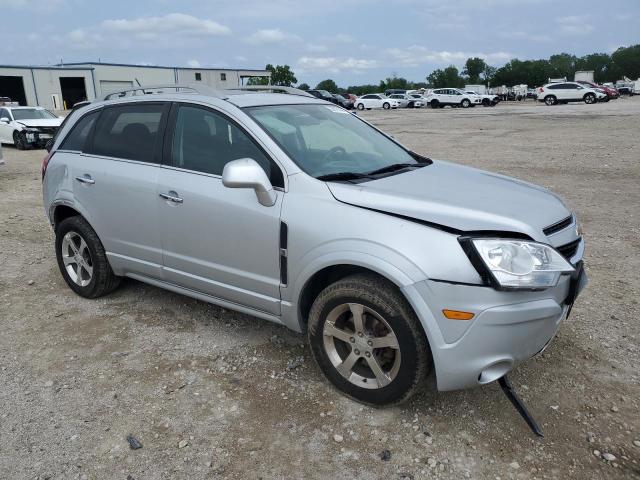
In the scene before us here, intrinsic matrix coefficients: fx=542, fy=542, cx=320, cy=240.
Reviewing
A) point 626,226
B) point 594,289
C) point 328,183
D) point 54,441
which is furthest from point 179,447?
point 626,226

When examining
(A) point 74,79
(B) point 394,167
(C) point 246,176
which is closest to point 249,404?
(C) point 246,176

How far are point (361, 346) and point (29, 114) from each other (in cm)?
1863

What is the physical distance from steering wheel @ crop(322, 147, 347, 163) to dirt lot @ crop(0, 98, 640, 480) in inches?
53.1

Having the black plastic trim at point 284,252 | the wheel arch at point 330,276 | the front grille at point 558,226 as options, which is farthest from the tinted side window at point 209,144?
the front grille at point 558,226

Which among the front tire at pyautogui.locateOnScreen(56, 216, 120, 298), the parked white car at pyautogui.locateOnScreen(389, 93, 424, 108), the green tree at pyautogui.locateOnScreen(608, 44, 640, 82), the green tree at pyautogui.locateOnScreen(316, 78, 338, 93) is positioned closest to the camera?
the front tire at pyautogui.locateOnScreen(56, 216, 120, 298)

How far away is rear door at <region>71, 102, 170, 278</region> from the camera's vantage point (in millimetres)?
3998

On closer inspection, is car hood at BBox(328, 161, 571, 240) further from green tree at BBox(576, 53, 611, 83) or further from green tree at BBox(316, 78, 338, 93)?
green tree at BBox(576, 53, 611, 83)

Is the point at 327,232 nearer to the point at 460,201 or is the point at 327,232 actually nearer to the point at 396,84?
the point at 460,201

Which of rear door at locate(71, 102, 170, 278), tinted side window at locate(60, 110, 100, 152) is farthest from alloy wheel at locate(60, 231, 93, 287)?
tinted side window at locate(60, 110, 100, 152)

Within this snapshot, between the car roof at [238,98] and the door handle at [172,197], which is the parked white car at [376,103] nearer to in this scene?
the car roof at [238,98]

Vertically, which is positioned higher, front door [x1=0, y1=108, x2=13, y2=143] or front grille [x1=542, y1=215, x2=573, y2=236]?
front grille [x1=542, y1=215, x2=573, y2=236]

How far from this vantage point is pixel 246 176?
3074mm

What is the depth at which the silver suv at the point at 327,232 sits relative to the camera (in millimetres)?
2703

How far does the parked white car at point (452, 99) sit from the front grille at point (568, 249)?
4531cm
